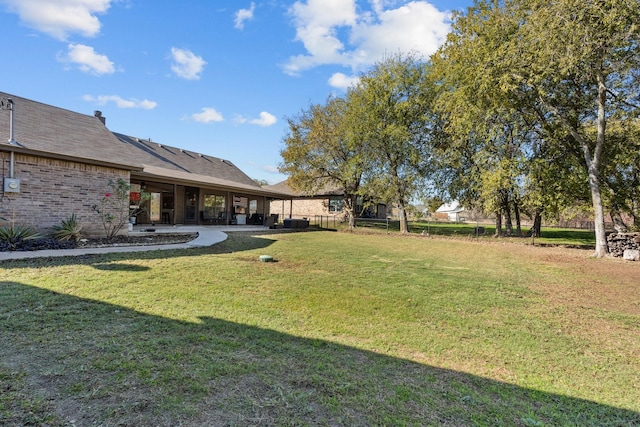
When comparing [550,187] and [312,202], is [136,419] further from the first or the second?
[312,202]

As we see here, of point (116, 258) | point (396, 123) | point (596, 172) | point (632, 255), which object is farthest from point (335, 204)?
point (116, 258)

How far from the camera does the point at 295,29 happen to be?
496 inches

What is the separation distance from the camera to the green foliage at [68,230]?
891 centimetres

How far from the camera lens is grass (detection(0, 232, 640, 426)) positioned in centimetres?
224

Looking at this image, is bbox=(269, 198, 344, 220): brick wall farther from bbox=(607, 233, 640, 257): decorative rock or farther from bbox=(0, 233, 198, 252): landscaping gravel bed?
bbox=(607, 233, 640, 257): decorative rock

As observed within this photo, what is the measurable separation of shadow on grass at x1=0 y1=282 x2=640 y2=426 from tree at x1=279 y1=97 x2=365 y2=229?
18.6 meters

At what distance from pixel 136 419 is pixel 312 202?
30.5m

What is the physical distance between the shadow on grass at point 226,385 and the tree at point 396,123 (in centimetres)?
1770

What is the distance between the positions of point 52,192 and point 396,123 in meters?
17.5

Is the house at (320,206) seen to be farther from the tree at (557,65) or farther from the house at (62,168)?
the tree at (557,65)

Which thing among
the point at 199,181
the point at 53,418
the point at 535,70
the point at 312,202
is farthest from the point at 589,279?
the point at 312,202

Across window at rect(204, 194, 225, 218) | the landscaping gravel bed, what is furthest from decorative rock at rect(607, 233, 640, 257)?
window at rect(204, 194, 225, 218)

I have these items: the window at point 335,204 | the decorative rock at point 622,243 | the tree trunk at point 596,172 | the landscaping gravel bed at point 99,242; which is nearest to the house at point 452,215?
the window at point 335,204

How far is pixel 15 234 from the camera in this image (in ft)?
26.2
